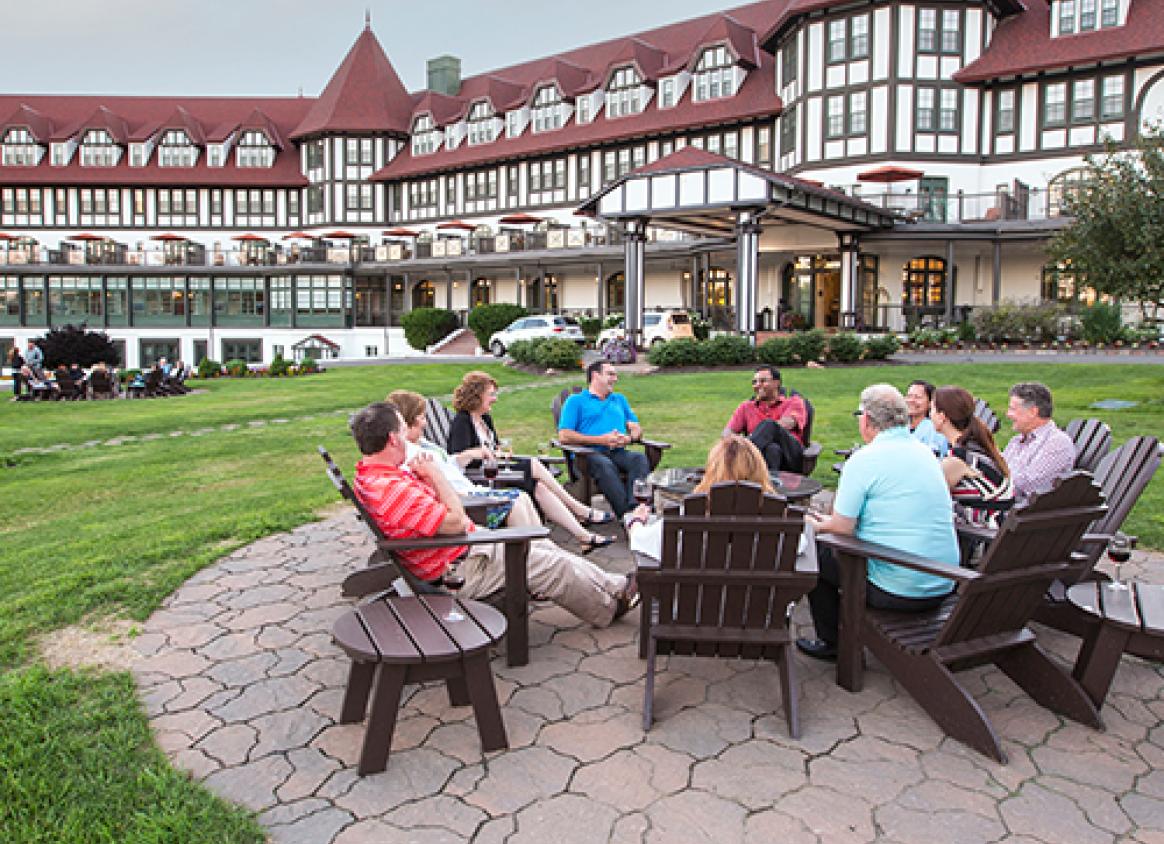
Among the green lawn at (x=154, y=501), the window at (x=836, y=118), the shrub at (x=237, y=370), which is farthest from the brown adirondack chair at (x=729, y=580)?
the shrub at (x=237, y=370)

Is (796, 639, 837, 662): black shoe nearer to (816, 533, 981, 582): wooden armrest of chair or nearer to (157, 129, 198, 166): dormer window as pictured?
(816, 533, 981, 582): wooden armrest of chair

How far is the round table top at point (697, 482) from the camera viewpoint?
5.40 m

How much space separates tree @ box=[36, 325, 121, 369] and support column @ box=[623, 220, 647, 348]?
1959 cm

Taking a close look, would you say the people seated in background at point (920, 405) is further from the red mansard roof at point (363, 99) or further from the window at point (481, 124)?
the red mansard roof at point (363, 99)

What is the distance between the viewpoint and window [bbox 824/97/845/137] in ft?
102

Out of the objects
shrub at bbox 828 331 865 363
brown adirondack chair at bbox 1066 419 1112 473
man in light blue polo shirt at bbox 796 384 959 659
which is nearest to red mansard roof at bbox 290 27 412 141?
shrub at bbox 828 331 865 363

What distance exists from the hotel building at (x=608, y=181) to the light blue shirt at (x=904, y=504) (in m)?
18.8

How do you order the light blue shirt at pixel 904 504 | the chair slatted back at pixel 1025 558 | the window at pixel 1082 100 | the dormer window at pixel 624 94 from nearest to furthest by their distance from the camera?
1. the chair slatted back at pixel 1025 558
2. the light blue shirt at pixel 904 504
3. the window at pixel 1082 100
4. the dormer window at pixel 624 94

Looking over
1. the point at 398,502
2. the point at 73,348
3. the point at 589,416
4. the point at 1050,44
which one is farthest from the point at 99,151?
the point at 398,502

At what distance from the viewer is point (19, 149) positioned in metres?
51.3

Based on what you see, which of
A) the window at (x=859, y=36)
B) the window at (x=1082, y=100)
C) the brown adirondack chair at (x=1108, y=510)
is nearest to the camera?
the brown adirondack chair at (x=1108, y=510)

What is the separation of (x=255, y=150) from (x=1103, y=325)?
45.9 metres

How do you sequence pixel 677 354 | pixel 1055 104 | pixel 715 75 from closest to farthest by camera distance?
pixel 677 354, pixel 1055 104, pixel 715 75

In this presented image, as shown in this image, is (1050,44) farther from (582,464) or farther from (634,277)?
(582,464)
